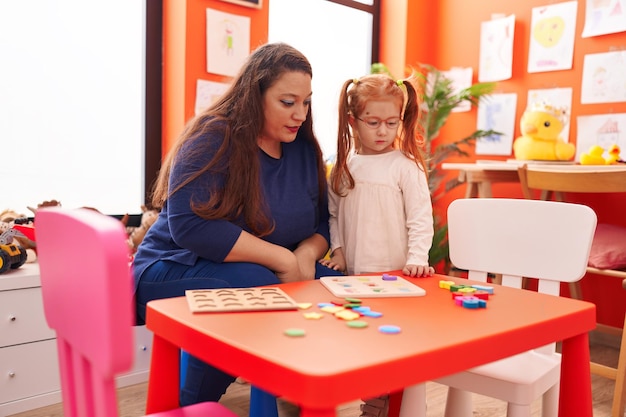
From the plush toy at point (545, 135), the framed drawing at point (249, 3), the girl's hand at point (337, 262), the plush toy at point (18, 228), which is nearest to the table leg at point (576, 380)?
the girl's hand at point (337, 262)

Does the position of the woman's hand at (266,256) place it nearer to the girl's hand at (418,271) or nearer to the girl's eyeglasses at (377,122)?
the girl's hand at (418,271)

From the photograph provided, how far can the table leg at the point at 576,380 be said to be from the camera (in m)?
1.08

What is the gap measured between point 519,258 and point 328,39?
2597 millimetres

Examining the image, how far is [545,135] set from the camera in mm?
3098

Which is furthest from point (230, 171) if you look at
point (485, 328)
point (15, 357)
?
point (15, 357)

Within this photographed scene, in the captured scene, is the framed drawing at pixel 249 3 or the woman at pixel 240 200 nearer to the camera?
the woman at pixel 240 200

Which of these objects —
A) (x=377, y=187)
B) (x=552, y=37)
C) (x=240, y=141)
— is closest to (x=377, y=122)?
(x=377, y=187)

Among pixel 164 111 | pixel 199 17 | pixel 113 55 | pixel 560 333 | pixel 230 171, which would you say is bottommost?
pixel 560 333

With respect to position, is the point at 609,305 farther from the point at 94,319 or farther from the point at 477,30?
the point at 94,319

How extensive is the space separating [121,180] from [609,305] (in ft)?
8.24

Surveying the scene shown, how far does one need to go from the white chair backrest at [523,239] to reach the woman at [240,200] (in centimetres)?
39

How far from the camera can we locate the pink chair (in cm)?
64

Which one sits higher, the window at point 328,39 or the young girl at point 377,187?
the window at point 328,39

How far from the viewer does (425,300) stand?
1.10 metres
